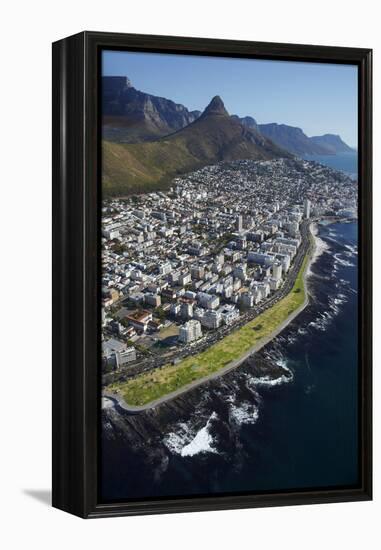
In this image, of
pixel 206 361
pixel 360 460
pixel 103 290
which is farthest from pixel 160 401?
pixel 360 460

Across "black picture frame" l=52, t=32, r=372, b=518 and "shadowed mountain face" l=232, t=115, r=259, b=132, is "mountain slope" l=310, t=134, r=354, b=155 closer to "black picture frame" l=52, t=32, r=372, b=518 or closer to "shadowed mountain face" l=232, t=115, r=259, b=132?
"shadowed mountain face" l=232, t=115, r=259, b=132

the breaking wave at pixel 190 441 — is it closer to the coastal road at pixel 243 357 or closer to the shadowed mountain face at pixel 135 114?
the coastal road at pixel 243 357

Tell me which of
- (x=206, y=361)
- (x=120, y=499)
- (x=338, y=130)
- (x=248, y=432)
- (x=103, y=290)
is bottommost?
(x=120, y=499)

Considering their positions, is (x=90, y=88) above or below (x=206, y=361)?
above

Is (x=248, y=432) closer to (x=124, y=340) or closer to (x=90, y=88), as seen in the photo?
(x=124, y=340)

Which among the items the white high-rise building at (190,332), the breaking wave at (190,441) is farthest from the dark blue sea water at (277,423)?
the white high-rise building at (190,332)

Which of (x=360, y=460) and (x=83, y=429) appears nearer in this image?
(x=83, y=429)
